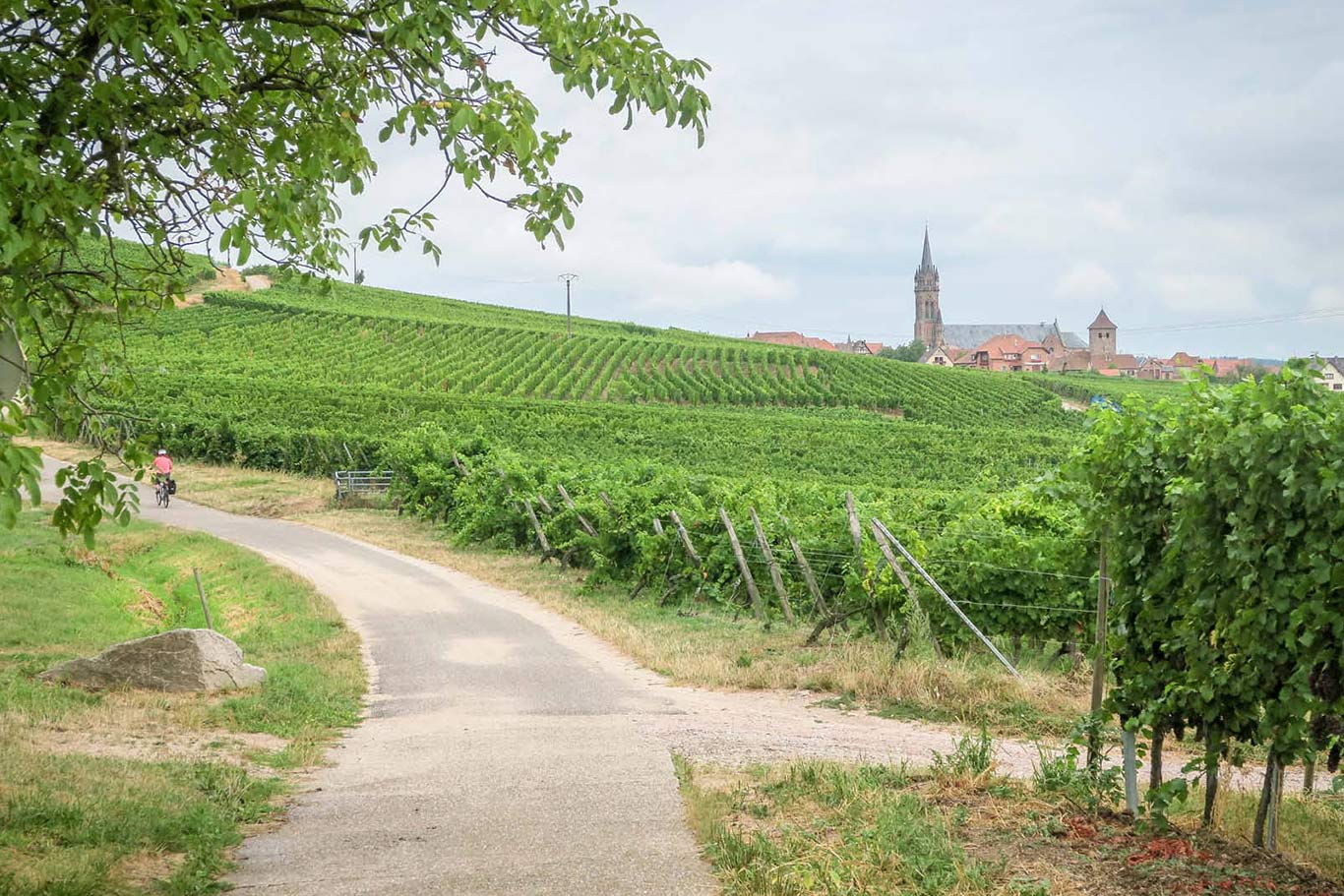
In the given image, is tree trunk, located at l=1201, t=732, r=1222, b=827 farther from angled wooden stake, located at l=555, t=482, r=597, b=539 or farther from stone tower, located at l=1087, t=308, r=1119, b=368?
stone tower, located at l=1087, t=308, r=1119, b=368

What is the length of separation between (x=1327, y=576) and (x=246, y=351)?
287 ft

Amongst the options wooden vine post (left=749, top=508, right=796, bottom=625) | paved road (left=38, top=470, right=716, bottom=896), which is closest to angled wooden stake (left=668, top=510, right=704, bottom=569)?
wooden vine post (left=749, top=508, right=796, bottom=625)

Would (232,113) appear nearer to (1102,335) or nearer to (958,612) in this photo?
(958,612)

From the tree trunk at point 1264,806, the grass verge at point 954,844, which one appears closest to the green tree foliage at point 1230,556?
the tree trunk at point 1264,806

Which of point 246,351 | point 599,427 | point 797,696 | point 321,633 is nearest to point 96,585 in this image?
point 321,633

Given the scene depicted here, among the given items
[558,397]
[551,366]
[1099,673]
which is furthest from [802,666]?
[551,366]

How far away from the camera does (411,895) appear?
600cm

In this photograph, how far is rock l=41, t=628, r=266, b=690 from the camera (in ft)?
39.1

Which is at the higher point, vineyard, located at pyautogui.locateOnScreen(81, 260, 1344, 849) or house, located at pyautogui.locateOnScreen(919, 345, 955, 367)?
house, located at pyautogui.locateOnScreen(919, 345, 955, 367)

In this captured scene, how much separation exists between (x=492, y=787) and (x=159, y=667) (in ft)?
17.5

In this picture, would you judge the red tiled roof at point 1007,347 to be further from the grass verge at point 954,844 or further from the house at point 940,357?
the grass verge at point 954,844

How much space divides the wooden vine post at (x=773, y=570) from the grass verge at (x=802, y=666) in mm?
340

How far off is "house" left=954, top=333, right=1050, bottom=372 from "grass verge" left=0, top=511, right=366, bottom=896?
160 meters

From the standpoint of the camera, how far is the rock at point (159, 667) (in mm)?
11922
